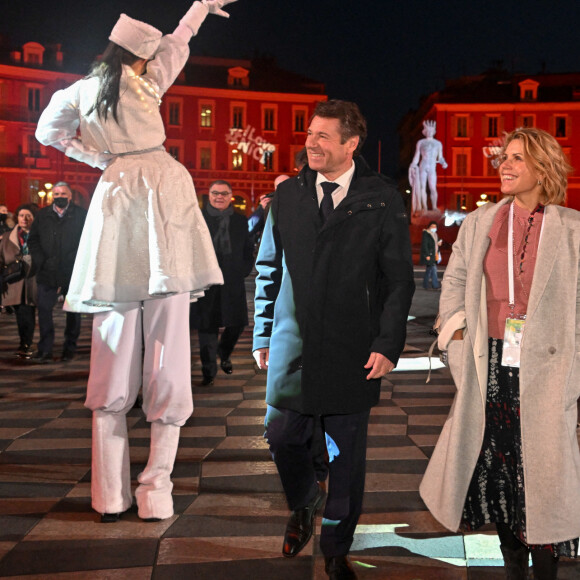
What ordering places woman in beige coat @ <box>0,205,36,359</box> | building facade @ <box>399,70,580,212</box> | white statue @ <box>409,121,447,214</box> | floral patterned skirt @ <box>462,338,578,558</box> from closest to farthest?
floral patterned skirt @ <box>462,338,578,558</box> → woman in beige coat @ <box>0,205,36,359</box> → white statue @ <box>409,121,447,214</box> → building facade @ <box>399,70,580,212</box>

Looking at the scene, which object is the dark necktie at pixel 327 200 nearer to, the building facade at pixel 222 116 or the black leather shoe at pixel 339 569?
the black leather shoe at pixel 339 569

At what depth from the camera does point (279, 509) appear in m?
4.15

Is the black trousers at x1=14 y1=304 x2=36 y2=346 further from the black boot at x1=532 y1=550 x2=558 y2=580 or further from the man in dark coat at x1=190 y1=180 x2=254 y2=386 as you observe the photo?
the black boot at x1=532 y1=550 x2=558 y2=580

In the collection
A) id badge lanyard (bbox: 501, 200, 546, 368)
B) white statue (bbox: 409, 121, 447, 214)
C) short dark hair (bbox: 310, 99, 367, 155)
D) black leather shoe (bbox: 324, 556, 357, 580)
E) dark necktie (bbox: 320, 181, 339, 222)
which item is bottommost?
black leather shoe (bbox: 324, 556, 357, 580)

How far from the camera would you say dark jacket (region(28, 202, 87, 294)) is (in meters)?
9.16

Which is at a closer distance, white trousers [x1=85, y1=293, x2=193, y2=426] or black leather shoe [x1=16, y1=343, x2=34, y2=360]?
white trousers [x1=85, y1=293, x2=193, y2=426]

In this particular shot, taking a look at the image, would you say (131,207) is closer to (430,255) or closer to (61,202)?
(61,202)

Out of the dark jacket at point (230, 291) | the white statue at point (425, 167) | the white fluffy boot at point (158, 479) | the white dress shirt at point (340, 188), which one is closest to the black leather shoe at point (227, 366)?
the dark jacket at point (230, 291)

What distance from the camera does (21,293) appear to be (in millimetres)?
9781

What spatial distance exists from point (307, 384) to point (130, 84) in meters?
1.69

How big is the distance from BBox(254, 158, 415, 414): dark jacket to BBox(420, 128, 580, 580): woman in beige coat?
0.26 meters

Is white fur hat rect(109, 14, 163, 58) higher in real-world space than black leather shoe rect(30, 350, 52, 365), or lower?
higher

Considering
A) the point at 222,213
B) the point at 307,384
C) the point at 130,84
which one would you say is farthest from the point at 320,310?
the point at 222,213

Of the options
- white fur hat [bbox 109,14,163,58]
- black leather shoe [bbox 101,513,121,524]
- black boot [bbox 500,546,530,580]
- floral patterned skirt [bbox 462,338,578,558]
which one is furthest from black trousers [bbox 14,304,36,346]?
black boot [bbox 500,546,530,580]
